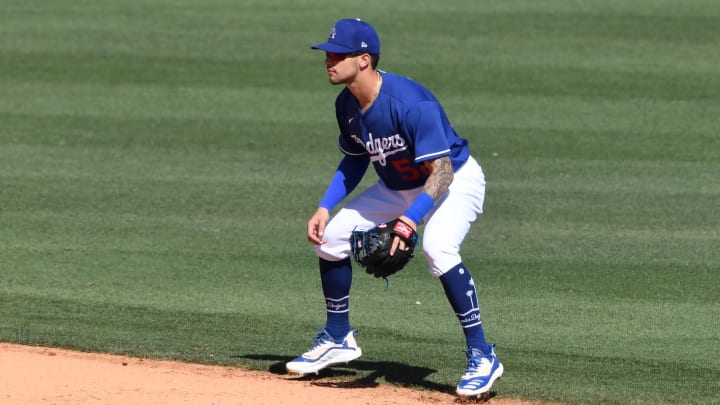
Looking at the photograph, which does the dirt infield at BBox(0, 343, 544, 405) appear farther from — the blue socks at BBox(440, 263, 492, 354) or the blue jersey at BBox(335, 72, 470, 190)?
the blue jersey at BBox(335, 72, 470, 190)

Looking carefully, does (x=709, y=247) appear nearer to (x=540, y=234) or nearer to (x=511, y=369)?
(x=540, y=234)

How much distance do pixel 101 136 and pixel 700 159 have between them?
649 cm

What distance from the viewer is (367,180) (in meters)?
12.1

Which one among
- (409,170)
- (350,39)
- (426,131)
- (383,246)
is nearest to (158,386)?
(383,246)

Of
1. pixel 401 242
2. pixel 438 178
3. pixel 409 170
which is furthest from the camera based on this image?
pixel 409 170

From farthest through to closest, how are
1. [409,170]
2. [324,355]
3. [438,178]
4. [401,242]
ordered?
[324,355]
[409,170]
[438,178]
[401,242]

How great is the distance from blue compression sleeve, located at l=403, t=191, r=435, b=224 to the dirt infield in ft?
3.16

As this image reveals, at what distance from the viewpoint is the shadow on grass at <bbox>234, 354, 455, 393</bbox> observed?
251 inches

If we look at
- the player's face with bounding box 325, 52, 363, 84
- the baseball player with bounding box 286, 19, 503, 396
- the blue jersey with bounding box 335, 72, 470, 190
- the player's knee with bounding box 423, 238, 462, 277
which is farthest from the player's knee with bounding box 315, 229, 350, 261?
the player's face with bounding box 325, 52, 363, 84

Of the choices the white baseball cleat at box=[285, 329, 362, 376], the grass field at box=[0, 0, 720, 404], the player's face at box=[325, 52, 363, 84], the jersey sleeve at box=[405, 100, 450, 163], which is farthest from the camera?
the grass field at box=[0, 0, 720, 404]

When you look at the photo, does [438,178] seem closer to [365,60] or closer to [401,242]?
[401,242]

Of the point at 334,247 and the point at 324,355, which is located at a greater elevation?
the point at 334,247

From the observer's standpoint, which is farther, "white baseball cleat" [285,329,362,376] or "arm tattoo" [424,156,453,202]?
"white baseball cleat" [285,329,362,376]

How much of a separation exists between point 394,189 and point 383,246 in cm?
67
